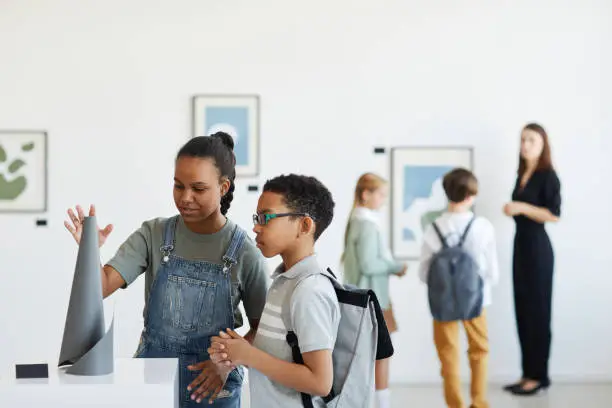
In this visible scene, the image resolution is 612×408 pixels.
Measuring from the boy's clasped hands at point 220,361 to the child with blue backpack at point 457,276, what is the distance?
287 centimetres

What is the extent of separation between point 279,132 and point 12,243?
2.08 meters

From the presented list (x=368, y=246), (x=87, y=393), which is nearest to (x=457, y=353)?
(x=368, y=246)

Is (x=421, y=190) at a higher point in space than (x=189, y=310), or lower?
higher

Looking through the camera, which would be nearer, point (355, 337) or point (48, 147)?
point (355, 337)

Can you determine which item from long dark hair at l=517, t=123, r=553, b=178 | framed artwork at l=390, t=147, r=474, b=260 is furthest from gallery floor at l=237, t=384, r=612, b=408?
long dark hair at l=517, t=123, r=553, b=178

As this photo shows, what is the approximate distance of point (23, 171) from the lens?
6.26 metres

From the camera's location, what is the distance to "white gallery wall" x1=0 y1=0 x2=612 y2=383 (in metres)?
6.25

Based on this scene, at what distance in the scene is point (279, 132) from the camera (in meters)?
6.34

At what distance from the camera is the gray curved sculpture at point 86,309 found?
1.86 m

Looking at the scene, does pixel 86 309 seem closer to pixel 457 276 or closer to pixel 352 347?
pixel 352 347

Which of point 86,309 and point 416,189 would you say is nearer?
point 86,309

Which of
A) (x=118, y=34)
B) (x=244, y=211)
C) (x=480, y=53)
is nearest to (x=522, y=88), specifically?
(x=480, y=53)

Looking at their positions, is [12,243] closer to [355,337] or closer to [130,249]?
[130,249]

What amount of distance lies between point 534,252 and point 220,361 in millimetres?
4447
